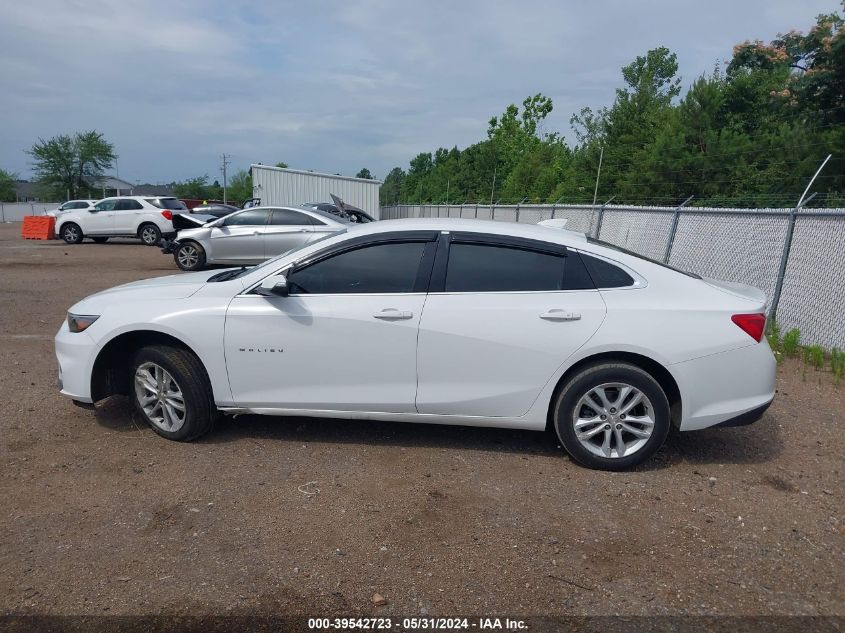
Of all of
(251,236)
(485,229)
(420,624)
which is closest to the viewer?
(420,624)

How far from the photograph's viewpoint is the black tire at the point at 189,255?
13.8 meters

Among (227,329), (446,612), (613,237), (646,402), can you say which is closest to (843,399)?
(646,402)

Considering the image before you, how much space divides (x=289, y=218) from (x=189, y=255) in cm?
247

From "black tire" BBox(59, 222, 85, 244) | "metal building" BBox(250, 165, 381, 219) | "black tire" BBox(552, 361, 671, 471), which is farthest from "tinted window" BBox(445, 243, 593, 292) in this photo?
"metal building" BBox(250, 165, 381, 219)

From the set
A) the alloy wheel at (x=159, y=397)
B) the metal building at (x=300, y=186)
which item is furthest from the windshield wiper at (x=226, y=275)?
the metal building at (x=300, y=186)

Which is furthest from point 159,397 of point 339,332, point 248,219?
point 248,219

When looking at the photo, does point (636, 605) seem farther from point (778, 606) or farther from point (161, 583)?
point (161, 583)

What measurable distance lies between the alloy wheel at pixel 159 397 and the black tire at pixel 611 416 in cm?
261

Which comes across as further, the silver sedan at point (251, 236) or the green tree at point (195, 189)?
the green tree at point (195, 189)

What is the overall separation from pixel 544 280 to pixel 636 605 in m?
2.04

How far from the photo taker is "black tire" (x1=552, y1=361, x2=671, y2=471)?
3.90m

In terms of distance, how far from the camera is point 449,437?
4.61m

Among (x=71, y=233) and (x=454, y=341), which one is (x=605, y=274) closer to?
(x=454, y=341)

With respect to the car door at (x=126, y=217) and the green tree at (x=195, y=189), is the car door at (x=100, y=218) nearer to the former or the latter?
the car door at (x=126, y=217)
